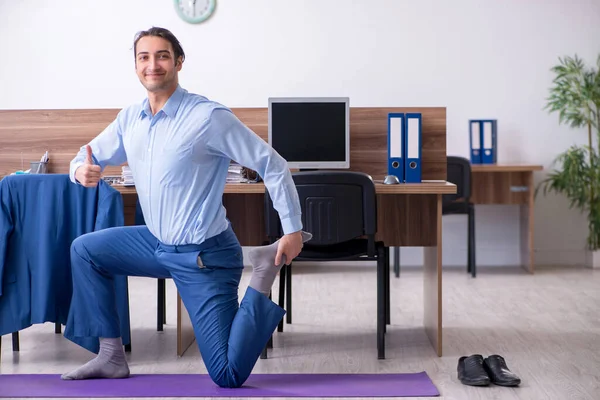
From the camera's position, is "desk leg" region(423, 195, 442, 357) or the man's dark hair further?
"desk leg" region(423, 195, 442, 357)

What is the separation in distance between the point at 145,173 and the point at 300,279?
2.73m

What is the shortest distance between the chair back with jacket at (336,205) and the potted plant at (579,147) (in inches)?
114

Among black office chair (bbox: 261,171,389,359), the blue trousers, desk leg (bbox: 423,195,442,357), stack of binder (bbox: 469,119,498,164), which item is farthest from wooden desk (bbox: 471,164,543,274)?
the blue trousers

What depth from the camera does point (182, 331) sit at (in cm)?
346

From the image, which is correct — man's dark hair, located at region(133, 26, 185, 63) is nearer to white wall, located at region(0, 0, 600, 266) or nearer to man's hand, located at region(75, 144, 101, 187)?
man's hand, located at region(75, 144, 101, 187)

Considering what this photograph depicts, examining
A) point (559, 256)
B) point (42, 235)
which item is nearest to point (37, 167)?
point (42, 235)

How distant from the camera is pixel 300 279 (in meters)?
5.47

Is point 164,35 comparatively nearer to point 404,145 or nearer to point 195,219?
point 195,219

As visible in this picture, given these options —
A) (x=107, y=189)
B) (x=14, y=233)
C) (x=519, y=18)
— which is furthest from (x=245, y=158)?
(x=519, y=18)

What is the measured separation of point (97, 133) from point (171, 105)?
3.48ft

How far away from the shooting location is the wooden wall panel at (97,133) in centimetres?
380

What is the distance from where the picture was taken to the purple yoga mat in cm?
278

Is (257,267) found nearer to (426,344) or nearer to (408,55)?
(426,344)

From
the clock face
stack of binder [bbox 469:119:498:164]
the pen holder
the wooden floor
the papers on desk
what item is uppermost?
the clock face
